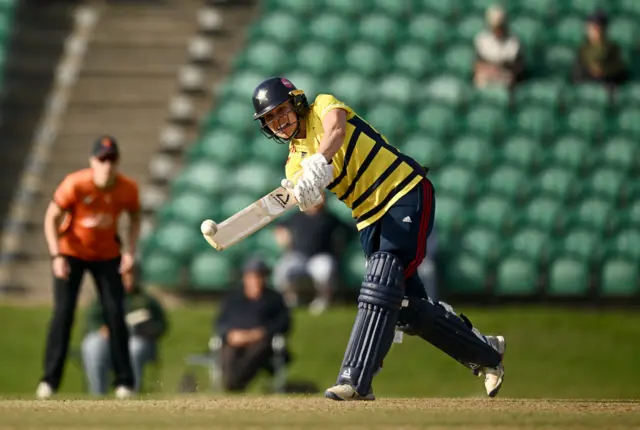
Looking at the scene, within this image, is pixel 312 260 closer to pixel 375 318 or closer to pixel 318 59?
pixel 318 59

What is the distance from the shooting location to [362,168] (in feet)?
23.7

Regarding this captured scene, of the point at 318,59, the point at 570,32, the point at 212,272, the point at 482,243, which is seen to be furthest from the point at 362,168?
the point at 570,32

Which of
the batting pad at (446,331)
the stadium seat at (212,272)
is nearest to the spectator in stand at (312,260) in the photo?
the stadium seat at (212,272)

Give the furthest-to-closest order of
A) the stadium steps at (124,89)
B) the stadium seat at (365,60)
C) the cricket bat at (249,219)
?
the stadium steps at (124,89) < the stadium seat at (365,60) < the cricket bat at (249,219)

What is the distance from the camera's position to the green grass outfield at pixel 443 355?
42.2 feet

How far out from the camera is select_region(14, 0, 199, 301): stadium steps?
1623cm

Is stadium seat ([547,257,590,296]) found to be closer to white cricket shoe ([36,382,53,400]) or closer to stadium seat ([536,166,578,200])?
stadium seat ([536,166,578,200])

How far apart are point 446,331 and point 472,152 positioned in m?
7.55

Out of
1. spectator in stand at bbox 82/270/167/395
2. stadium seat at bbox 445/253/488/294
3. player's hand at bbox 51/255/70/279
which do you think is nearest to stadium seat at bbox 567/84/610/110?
stadium seat at bbox 445/253/488/294

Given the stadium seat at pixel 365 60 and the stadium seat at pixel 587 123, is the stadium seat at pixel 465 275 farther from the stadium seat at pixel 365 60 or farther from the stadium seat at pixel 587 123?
the stadium seat at pixel 365 60

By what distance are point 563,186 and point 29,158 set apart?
654cm

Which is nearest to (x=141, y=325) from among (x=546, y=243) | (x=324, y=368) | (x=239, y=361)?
(x=239, y=361)

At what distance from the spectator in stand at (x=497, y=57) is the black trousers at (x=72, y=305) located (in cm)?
695

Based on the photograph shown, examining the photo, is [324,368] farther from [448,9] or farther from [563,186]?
[448,9]
